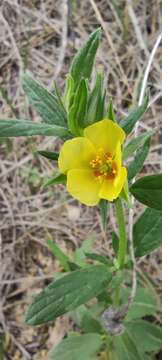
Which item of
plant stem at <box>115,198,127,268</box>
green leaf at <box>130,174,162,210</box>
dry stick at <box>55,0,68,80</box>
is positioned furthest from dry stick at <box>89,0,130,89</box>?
green leaf at <box>130,174,162,210</box>

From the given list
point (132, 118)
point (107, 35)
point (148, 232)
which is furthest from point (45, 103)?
point (107, 35)

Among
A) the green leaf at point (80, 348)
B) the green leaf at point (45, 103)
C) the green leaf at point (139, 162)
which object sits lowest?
the green leaf at point (80, 348)

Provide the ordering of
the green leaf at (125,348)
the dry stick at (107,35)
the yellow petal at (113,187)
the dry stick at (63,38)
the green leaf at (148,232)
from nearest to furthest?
the yellow petal at (113,187), the green leaf at (148,232), the green leaf at (125,348), the dry stick at (107,35), the dry stick at (63,38)

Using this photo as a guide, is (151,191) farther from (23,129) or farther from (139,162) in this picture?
(23,129)

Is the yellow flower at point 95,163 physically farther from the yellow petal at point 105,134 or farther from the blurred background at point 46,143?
the blurred background at point 46,143


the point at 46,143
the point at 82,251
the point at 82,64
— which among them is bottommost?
the point at 82,251

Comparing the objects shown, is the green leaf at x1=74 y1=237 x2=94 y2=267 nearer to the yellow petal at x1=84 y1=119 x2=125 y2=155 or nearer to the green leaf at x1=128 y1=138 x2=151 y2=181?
the green leaf at x1=128 y1=138 x2=151 y2=181

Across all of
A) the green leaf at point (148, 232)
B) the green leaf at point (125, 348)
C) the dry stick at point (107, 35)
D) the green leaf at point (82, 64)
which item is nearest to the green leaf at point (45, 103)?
the green leaf at point (82, 64)
